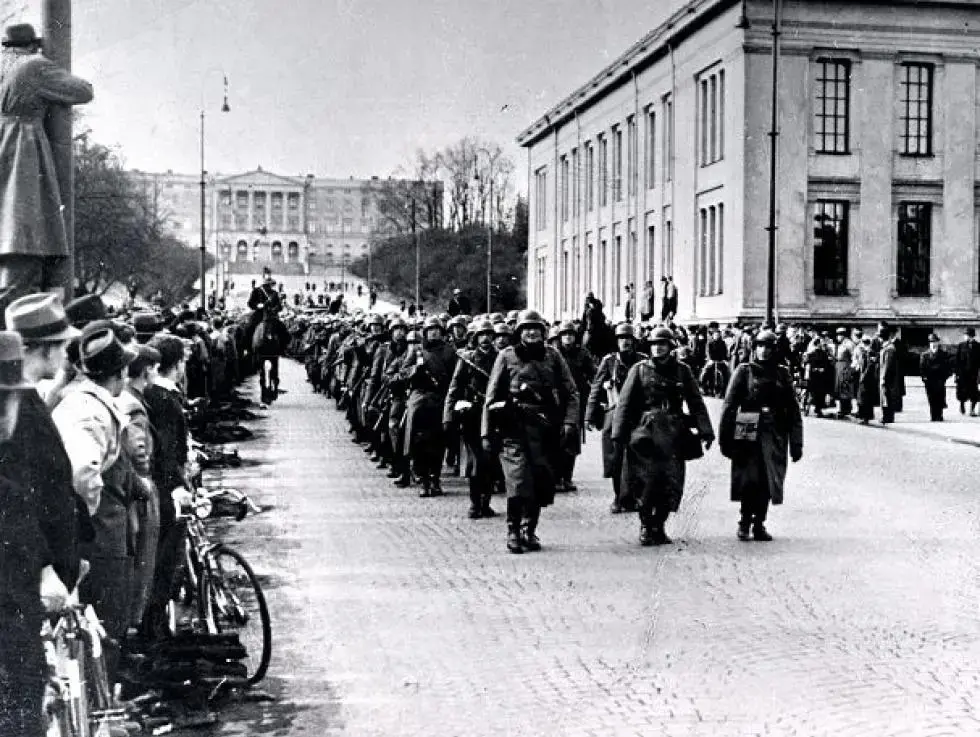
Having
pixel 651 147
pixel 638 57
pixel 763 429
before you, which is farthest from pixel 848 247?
pixel 763 429

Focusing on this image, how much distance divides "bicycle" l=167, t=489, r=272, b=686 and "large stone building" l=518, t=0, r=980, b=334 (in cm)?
4181

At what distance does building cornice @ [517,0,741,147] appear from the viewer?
170 feet

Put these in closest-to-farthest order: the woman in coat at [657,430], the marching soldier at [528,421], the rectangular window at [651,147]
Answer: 1. the marching soldier at [528,421]
2. the woman in coat at [657,430]
3. the rectangular window at [651,147]

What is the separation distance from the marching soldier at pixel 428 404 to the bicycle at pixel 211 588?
29.0ft

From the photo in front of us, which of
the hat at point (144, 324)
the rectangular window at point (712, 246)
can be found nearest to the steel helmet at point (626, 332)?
the hat at point (144, 324)

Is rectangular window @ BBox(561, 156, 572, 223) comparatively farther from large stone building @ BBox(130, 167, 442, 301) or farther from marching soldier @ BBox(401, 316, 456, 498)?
large stone building @ BBox(130, 167, 442, 301)

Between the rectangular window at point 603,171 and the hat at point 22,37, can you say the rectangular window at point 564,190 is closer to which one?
the rectangular window at point 603,171

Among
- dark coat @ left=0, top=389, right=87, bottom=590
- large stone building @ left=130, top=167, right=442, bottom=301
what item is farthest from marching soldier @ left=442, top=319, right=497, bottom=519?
large stone building @ left=130, top=167, right=442, bottom=301

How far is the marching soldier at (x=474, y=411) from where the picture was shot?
14.9m

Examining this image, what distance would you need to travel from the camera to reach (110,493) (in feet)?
21.0

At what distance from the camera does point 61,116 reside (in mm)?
7266

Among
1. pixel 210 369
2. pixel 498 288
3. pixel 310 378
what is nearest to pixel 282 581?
pixel 210 369

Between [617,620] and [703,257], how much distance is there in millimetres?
45131

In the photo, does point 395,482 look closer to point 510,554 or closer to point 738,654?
point 510,554
